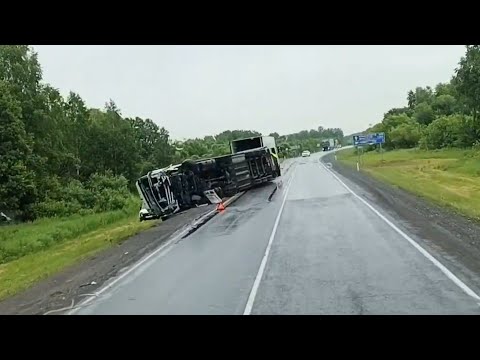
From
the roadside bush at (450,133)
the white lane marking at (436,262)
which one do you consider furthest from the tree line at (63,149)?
the roadside bush at (450,133)

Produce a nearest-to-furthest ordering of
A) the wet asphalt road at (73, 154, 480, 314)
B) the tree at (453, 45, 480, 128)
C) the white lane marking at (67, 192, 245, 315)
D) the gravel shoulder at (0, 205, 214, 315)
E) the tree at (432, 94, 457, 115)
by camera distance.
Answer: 1. the wet asphalt road at (73, 154, 480, 314)
2. the white lane marking at (67, 192, 245, 315)
3. the gravel shoulder at (0, 205, 214, 315)
4. the tree at (453, 45, 480, 128)
5. the tree at (432, 94, 457, 115)

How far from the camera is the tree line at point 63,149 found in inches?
1406

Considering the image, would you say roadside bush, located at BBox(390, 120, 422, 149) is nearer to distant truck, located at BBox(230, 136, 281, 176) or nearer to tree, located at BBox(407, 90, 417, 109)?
tree, located at BBox(407, 90, 417, 109)

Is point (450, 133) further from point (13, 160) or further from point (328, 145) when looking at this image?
point (328, 145)

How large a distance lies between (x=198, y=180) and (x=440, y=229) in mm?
14216

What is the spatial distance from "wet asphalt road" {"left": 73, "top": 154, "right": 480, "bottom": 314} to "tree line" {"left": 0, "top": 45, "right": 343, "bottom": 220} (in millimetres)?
20011

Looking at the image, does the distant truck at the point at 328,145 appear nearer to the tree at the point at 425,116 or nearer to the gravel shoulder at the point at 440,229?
the tree at the point at 425,116

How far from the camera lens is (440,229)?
15812 millimetres

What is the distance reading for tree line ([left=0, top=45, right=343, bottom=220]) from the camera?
35.7 m

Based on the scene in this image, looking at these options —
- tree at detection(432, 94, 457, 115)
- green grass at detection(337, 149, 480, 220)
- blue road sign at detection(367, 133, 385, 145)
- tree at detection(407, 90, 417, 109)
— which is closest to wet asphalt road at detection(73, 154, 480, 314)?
green grass at detection(337, 149, 480, 220)

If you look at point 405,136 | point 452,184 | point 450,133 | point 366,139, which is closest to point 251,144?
point 452,184

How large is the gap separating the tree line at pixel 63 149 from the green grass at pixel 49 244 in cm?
313
